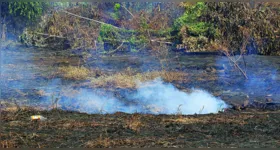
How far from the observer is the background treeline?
7844 mm

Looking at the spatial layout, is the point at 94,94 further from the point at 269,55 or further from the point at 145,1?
the point at 269,55

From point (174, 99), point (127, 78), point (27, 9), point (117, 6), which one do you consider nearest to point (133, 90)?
point (127, 78)

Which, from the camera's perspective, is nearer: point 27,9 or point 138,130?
point 138,130

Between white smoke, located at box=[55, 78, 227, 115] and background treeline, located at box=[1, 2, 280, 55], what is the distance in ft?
2.39

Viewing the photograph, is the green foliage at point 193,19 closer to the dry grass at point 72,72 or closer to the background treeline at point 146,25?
the background treeline at point 146,25

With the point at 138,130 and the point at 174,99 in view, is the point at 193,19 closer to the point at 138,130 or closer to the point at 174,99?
the point at 174,99

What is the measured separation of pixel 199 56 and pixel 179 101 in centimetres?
85

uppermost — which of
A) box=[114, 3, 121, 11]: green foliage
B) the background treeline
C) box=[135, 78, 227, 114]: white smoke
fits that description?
box=[114, 3, 121, 11]: green foliage

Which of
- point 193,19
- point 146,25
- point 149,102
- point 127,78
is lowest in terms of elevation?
point 149,102

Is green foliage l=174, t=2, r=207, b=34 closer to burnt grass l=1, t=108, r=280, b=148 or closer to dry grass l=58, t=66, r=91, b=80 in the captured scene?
burnt grass l=1, t=108, r=280, b=148

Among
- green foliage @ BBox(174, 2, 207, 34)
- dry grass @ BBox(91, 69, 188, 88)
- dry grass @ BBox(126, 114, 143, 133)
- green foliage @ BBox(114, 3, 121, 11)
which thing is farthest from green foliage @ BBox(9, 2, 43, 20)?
dry grass @ BBox(126, 114, 143, 133)

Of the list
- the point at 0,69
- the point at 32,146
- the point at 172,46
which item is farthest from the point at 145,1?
the point at 32,146

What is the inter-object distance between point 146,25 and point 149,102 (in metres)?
1.29

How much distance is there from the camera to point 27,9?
784 centimetres
